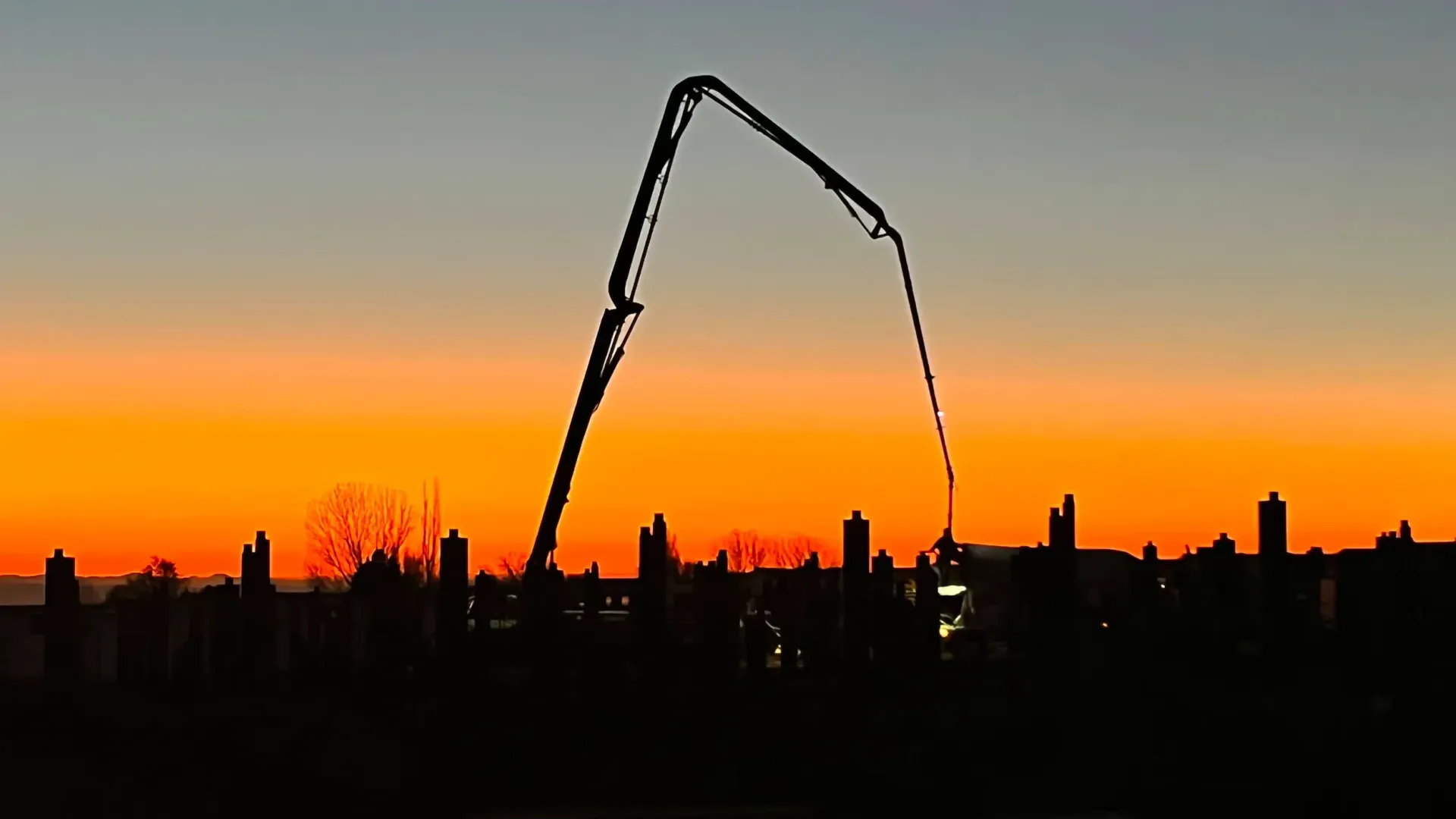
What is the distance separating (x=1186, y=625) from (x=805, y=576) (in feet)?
17.6

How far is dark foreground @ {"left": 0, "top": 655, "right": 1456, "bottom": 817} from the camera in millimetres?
17453

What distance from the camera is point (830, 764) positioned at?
19.1 metres

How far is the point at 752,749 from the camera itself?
1967cm

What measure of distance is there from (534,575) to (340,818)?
6.75m

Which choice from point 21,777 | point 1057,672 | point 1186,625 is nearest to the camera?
point 21,777

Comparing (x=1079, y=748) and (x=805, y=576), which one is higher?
(x=805, y=576)

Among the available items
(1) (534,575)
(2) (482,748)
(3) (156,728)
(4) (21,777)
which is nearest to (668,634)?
(1) (534,575)

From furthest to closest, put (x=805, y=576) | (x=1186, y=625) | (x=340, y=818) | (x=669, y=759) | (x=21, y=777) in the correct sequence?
(x=805, y=576) < (x=1186, y=625) < (x=669, y=759) < (x=21, y=777) < (x=340, y=818)

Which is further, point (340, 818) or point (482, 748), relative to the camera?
point (482, 748)

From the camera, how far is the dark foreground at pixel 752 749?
57.3ft

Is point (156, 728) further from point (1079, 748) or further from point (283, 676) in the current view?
point (1079, 748)

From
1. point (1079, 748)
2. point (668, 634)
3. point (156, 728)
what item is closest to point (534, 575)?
point (668, 634)

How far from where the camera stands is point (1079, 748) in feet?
67.6

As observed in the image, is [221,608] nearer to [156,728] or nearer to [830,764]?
[156,728]
